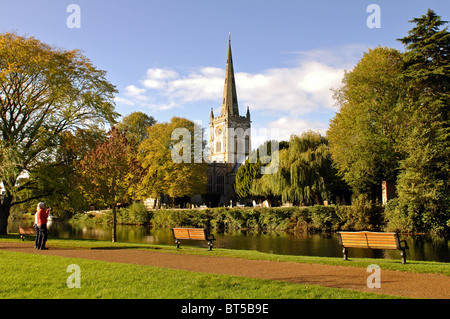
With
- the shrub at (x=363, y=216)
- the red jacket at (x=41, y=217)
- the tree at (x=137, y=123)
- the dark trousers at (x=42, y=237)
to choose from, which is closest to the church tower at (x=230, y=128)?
the tree at (x=137, y=123)

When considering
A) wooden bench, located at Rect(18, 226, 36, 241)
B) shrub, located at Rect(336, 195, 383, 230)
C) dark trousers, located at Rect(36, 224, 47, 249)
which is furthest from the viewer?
shrub, located at Rect(336, 195, 383, 230)

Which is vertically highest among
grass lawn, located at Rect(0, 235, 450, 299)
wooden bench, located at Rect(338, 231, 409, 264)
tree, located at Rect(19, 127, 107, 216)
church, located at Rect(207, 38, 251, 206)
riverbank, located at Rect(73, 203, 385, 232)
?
church, located at Rect(207, 38, 251, 206)

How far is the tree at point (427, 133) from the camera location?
25.6m

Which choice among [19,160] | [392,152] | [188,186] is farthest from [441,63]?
[19,160]

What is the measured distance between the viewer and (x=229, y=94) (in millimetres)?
93188

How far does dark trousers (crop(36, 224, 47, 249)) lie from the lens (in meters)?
13.3

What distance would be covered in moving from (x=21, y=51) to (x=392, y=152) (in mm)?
27044

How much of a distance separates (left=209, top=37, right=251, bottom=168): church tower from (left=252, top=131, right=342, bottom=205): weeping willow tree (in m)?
50.4

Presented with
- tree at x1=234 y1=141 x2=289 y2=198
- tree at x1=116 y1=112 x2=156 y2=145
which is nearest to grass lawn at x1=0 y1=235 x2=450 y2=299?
tree at x1=234 y1=141 x2=289 y2=198

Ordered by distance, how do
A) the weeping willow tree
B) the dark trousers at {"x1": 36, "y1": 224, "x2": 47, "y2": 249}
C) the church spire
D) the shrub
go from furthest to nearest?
the church spire → the weeping willow tree → the shrub → the dark trousers at {"x1": 36, "y1": 224, "x2": 47, "y2": 249}

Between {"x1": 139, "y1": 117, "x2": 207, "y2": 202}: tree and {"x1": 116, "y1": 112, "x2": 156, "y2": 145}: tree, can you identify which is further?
{"x1": 116, "y1": 112, "x2": 156, "y2": 145}: tree

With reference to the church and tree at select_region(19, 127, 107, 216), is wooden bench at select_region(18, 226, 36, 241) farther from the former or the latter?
the church

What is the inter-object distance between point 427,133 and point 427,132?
24cm

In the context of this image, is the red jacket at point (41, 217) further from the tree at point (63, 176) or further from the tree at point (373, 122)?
the tree at point (373, 122)
